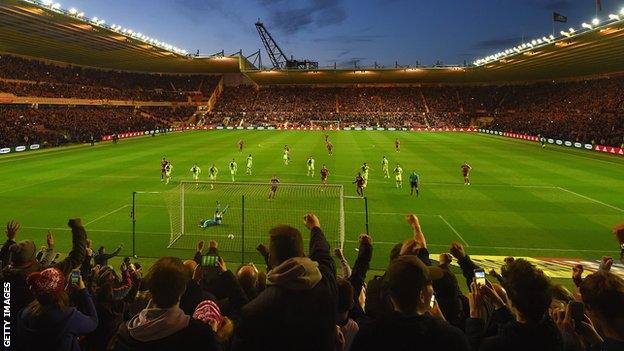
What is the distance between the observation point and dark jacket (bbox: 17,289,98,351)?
12.5 ft

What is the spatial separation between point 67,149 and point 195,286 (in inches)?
1949

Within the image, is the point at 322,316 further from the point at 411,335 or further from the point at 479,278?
the point at 479,278

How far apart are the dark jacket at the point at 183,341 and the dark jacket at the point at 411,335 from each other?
3.70 ft

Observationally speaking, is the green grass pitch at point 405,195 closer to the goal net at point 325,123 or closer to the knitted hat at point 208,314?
the knitted hat at point 208,314

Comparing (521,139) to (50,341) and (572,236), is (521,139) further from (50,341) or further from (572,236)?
(50,341)

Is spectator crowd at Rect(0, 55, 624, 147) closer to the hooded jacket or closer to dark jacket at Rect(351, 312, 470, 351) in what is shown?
the hooded jacket

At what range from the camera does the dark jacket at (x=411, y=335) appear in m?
2.85

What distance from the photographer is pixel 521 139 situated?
6425 cm

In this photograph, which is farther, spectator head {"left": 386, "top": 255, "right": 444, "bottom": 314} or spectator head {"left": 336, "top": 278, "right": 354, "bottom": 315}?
spectator head {"left": 336, "top": 278, "right": 354, "bottom": 315}

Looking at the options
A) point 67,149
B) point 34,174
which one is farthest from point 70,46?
point 34,174

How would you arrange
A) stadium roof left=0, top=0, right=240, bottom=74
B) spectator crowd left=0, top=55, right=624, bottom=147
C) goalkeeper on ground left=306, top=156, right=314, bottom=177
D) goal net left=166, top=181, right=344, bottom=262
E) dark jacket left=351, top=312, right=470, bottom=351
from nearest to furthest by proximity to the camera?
dark jacket left=351, top=312, right=470, bottom=351 → goal net left=166, top=181, right=344, bottom=262 → goalkeeper on ground left=306, top=156, right=314, bottom=177 → stadium roof left=0, top=0, right=240, bottom=74 → spectator crowd left=0, top=55, right=624, bottom=147

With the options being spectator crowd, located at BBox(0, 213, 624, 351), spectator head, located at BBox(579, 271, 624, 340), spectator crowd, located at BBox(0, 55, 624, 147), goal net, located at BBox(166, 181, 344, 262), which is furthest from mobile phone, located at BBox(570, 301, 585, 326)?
spectator crowd, located at BBox(0, 55, 624, 147)

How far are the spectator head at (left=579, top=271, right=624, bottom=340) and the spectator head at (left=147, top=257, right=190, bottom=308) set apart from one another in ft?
10.1

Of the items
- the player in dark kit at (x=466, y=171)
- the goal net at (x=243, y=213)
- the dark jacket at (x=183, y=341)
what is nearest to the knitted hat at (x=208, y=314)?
the dark jacket at (x=183, y=341)
